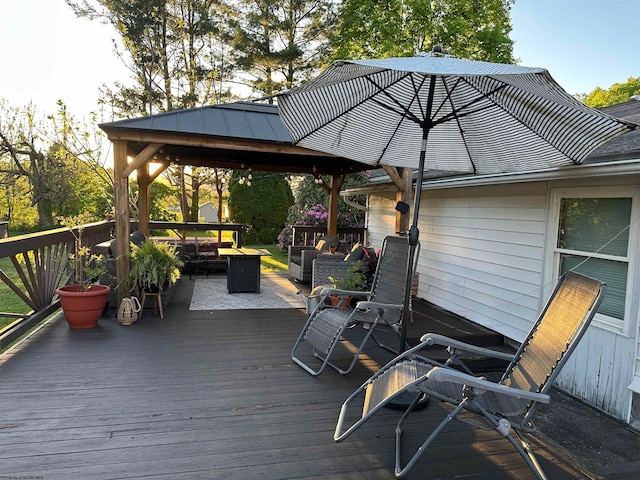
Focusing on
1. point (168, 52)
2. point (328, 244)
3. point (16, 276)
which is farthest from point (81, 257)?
point (168, 52)

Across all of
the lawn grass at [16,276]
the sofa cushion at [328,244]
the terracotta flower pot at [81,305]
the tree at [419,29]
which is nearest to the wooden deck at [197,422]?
the terracotta flower pot at [81,305]

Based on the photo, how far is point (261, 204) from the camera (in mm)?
16125

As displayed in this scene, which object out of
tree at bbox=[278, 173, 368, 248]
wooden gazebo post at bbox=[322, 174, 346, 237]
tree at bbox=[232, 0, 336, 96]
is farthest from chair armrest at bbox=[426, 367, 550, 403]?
tree at bbox=[232, 0, 336, 96]

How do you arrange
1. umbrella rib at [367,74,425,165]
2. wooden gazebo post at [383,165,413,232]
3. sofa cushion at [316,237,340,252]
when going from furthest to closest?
1. sofa cushion at [316,237,340,252]
2. wooden gazebo post at [383,165,413,232]
3. umbrella rib at [367,74,425,165]

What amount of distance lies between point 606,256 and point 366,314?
6.78 ft

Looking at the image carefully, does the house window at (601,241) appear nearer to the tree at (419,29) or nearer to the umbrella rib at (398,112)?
the umbrella rib at (398,112)

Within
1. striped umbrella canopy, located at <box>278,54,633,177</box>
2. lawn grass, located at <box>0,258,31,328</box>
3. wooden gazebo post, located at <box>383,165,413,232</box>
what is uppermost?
striped umbrella canopy, located at <box>278,54,633,177</box>

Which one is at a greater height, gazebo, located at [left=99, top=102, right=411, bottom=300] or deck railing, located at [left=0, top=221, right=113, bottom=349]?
gazebo, located at [left=99, top=102, right=411, bottom=300]

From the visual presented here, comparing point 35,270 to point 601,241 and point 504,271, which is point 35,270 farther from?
point 601,241

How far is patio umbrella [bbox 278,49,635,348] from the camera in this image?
2465mm

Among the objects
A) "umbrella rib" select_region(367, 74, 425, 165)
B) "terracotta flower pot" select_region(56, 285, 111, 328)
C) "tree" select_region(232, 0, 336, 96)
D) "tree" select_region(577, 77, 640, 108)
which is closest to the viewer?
"umbrella rib" select_region(367, 74, 425, 165)

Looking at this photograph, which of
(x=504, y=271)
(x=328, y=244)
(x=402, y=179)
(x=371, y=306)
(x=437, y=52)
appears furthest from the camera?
(x=328, y=244)

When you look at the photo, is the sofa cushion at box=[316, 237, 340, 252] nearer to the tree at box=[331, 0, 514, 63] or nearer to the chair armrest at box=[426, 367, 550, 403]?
the chair armrest at box=[426, 367, 550, 403]

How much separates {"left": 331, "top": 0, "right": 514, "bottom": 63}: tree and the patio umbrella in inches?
487
